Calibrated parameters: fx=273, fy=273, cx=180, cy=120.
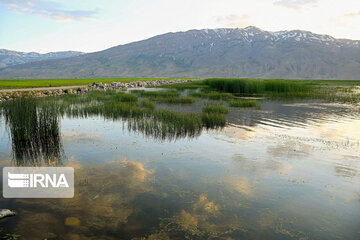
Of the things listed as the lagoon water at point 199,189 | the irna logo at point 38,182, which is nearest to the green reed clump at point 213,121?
the lagoon water at point 199,189

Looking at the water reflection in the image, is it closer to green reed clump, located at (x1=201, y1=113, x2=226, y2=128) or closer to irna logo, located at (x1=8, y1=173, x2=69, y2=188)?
irna logo, located at (x1=8, y1=173, x2=69, y2=188)

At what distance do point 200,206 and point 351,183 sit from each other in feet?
16.4

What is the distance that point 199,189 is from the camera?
762 cm

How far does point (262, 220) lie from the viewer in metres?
6.15

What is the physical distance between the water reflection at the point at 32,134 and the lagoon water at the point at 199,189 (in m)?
0.30

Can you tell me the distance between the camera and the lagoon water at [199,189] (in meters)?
5.75

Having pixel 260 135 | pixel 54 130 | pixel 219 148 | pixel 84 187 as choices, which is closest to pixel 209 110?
pixel 260 135

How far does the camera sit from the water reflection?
395 inches

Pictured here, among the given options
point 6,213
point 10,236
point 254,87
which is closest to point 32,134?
point 6,213

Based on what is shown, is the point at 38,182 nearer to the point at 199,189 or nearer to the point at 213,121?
the point at 199,189

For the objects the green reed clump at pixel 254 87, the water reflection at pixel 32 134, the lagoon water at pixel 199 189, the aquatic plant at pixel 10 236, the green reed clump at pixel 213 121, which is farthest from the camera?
the green reed clump at pixel 254 87

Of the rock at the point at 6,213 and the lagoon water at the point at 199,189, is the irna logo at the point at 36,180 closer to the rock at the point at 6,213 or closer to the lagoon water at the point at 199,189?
the lagoon water at the point at 199,189

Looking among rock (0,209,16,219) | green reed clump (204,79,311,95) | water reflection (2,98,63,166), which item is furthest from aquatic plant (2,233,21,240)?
green reed clump (204,79,311,95)

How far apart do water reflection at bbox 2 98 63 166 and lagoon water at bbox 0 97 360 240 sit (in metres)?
0.30
